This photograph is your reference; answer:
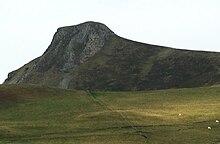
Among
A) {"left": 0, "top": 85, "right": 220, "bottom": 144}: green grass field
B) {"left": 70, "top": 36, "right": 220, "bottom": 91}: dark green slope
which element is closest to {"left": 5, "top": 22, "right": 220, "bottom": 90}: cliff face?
{"left": 70, "top": 36, "right": 220, "bottom": 91}: dark green slope

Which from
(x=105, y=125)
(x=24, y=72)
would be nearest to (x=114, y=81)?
(x=24, y=72)

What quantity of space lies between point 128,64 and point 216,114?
73337mm

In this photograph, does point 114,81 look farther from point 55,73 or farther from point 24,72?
point 24,72

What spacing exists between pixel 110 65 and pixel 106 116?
247 feet

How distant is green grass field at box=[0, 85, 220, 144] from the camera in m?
41.1

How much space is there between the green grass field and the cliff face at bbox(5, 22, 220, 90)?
38663mm

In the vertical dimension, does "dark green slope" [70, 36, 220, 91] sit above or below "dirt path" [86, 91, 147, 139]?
above

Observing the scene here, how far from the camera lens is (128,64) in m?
126

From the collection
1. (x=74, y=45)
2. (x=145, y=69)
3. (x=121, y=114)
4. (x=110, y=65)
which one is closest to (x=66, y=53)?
(x=74, y=45)

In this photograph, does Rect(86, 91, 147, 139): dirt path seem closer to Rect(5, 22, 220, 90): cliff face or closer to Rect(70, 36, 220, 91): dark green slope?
Rect(70, 36, 220, 91): dark green slope

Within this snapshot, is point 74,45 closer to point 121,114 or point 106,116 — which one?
point 121,114

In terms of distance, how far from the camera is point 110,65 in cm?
12575

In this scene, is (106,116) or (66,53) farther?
(66,53)

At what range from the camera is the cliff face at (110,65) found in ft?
372
